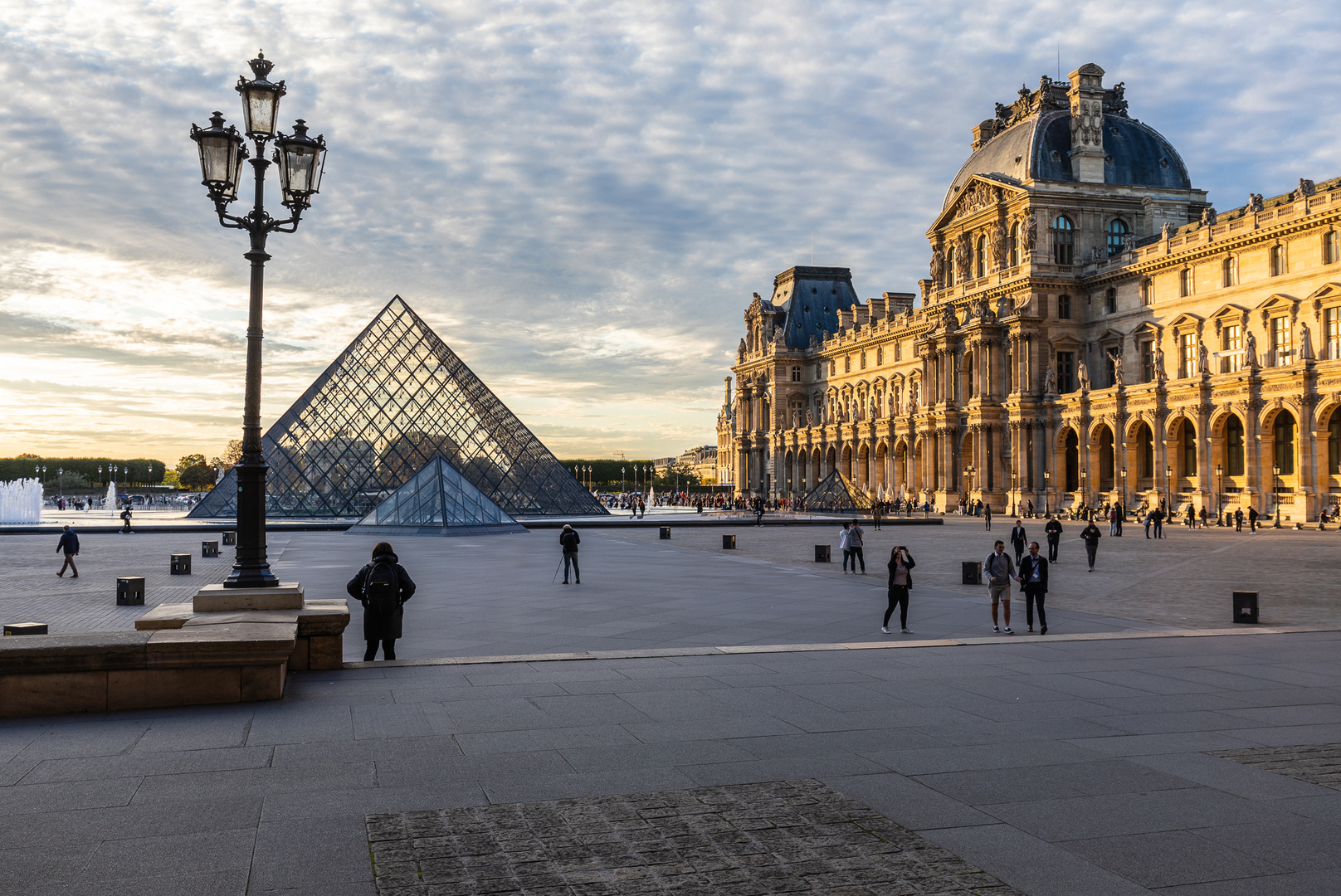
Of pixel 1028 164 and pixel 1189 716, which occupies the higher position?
pixel 1028 164

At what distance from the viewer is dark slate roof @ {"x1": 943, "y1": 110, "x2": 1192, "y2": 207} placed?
194 ft

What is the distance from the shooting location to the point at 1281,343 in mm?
45125

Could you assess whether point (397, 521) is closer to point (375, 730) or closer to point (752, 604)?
point (752, 604)

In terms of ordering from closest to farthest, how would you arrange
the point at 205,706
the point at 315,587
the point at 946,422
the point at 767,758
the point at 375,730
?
the point at 767,758
the point at 375,730
the point at 205,706
the point at 315,587
the point at 946,422

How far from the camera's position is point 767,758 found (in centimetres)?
591

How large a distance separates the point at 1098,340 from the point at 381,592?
55314 mm

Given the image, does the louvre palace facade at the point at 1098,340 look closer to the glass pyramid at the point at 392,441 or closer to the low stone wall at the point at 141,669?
the glass pyramid at the point at 392,441

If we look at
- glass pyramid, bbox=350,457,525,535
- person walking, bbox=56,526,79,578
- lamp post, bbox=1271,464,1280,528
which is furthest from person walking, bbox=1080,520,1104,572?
lamp post, bbox=1271,464,1280,528

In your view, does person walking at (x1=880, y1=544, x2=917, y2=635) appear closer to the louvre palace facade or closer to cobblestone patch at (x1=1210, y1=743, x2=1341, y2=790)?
cobblestone patch at (x1=1210, y1=743, x2=1341, y2=790)

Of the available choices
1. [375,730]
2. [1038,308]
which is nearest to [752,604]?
[375,730]

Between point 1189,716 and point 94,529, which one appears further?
point 94,529

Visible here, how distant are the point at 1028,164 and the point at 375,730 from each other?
59.8 meters

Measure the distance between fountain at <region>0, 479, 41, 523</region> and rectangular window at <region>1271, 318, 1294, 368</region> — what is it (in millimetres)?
55892

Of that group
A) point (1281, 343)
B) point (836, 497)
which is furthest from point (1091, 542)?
point (836, 497)
